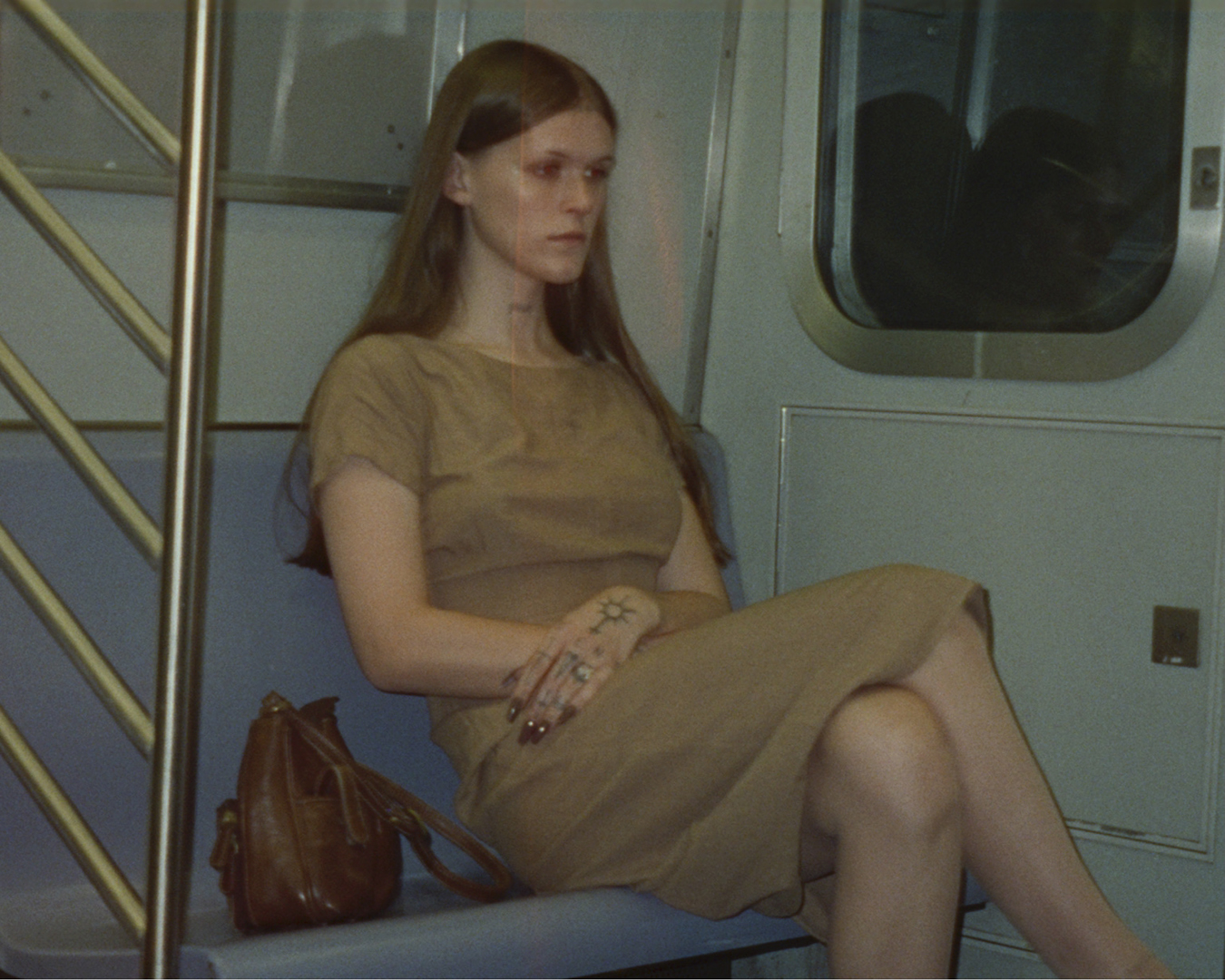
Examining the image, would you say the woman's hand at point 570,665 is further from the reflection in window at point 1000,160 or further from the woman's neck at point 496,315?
the reflection in window at point 1000,160

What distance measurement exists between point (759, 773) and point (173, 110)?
1352 mm

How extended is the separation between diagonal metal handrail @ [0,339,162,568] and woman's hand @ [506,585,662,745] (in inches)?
31.1

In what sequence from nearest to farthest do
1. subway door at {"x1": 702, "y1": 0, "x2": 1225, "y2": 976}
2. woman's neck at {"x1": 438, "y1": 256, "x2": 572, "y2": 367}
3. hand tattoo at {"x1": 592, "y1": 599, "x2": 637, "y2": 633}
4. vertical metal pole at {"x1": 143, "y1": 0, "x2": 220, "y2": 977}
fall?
vertical metal pole at {"x1": 143, "y1": 0, "x2": 220, "y2": 977} < hand tattoo at {"x1": 592, "y1": 599, "x2": 637, "y2": 633} < subway door at {"x1": 702, "y1": 0, "x2": 1225, "y2": 976} < woman's neck at {"x1": 438, "y1": 256, "x2": 572, "y2": 367}

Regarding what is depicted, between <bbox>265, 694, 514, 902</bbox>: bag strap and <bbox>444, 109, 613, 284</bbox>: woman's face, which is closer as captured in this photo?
<bbox>265, 694, 514, 902</bbox>: bag strap

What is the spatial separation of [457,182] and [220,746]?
35.8 inches

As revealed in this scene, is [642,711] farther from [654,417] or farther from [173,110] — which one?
[173,110]

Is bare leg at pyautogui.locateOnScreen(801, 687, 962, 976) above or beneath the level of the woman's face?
beneath

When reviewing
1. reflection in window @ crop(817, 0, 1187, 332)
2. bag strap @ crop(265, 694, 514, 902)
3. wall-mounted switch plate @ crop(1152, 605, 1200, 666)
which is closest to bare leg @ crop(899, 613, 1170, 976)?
wall-mounted switch plate @ crop(1152, 605, 1200, 666)

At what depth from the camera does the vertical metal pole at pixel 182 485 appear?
1201 mm

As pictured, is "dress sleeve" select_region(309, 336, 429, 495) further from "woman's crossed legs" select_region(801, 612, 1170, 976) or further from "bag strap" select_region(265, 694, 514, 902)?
"woman's crossed legs" select_region(801, 612, 1170, 976)

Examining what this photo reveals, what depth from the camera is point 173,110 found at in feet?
7.73

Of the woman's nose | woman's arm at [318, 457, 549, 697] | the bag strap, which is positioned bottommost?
the bag strap

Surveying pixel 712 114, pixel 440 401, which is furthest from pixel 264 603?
pixel 712 114

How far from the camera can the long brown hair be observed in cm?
227
